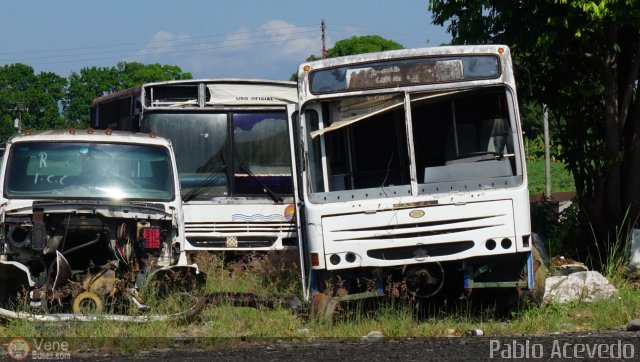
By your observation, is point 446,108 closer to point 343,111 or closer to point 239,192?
point 343,111

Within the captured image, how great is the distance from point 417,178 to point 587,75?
19.2 feet

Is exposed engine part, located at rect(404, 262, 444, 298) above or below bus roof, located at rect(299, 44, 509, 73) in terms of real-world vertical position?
below

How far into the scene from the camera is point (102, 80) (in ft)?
353

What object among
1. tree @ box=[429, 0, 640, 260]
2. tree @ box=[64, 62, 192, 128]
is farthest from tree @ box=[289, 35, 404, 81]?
tree @ box=[429, 0, 640, 260]

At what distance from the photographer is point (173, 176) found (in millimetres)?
11570

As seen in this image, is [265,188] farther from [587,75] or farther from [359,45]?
[359,45]

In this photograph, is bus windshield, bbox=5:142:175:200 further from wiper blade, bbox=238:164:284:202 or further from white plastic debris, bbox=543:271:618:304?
white plastic debris, bbox=543:271:618:304

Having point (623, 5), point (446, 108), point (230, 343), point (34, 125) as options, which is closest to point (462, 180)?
point (446, 108)

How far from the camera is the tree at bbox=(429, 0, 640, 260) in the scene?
13.8 meters

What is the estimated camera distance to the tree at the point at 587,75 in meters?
13.8

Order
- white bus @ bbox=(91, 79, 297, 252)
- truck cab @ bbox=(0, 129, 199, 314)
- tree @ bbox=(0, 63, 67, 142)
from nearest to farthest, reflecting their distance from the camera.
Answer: truck cab @ bbox=(0, 129, 199, 314)
white bus @ bbox=(91, 79, 297, 252)
tree @ bbox=(0, 63, 67, 142)

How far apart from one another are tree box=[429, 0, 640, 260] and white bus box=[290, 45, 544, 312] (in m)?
2.94

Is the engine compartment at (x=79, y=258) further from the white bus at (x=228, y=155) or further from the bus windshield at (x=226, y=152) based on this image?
the bus windshield at (x=226, y=152)

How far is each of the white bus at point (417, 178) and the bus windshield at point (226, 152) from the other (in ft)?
11.1
